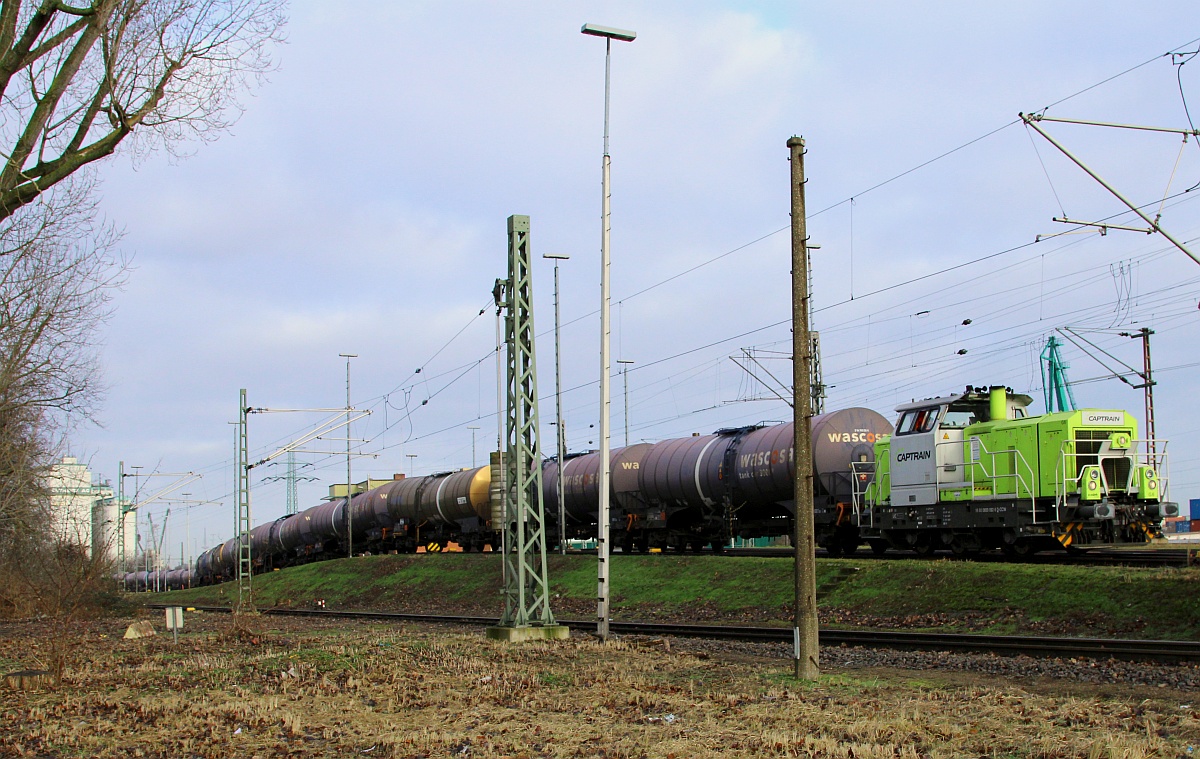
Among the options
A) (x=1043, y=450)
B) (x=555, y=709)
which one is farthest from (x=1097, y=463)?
(x=555, y=709)

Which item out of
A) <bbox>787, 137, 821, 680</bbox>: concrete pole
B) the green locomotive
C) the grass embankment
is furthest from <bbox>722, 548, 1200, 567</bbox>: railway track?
<bbox>787, 137, 821, 680</bbox>: concrete pole

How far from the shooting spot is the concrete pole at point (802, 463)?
12.5 meters

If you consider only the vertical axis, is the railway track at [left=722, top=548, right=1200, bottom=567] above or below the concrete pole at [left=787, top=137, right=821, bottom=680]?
below

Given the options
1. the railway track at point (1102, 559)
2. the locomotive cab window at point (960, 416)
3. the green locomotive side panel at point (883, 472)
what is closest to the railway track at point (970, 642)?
the railway track at point (1102, 559)

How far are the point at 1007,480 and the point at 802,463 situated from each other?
10.4m

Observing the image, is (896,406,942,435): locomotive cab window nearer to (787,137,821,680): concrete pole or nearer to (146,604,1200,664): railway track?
(146,604,1200,664): railway track

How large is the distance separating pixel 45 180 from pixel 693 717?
→ 33.2ft

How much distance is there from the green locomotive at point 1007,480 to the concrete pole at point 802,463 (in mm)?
9248

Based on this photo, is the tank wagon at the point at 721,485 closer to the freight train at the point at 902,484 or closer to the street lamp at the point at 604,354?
the freight train at the point at 902,484

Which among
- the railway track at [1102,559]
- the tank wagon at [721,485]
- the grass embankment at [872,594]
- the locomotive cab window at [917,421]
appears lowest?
the grass embankment at [872,594]

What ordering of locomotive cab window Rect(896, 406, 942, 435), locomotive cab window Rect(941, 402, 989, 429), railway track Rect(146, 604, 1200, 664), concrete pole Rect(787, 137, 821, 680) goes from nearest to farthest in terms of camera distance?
concrete pole Rect(787, 137, 821, 680)
railway track Rect(146, 604, 1200, 664)
locomotive cab window Rect(941, 402, 989, 429)
locomotive cab window Rect(896, 406, 942, 435)

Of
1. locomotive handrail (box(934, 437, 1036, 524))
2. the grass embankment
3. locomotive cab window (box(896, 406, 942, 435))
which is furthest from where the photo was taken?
locomotive cab window (box(896, 406, 942, 435))

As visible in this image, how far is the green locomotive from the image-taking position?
65.1 ft

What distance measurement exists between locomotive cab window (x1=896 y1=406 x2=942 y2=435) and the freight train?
33mm
